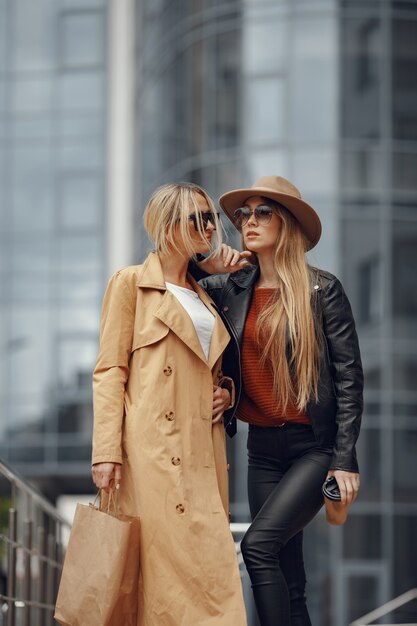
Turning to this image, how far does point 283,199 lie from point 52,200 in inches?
845

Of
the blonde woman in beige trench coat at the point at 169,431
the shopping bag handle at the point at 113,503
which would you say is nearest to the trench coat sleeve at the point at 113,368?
the blonde woman in beige trench coat at the point at 169,431

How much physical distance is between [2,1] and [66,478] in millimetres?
9945

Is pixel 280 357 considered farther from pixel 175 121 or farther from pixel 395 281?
pixel 175 121

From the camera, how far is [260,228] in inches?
229

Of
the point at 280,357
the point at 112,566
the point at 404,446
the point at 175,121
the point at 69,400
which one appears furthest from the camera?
the point at 69,400

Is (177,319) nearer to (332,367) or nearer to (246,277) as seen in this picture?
(246,277)

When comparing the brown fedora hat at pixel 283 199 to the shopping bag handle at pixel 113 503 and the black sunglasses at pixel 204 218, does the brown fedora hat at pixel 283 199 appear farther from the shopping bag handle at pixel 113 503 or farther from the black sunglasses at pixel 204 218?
the shopping bag handle at pixel 113 503

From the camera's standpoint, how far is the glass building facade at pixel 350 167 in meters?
17.6

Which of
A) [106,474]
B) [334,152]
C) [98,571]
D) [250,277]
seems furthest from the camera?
[334,152]

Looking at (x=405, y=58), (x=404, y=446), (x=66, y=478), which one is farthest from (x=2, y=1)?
(x=404, y=446)

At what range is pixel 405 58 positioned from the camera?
61.6ft

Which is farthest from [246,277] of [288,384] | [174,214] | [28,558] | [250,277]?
[28,558]

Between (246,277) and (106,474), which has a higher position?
(246,277)

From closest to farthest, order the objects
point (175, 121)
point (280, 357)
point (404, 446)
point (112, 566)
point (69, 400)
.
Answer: point (112, 566) < point (280, 357) < point (404, 446) < point (175, 121) < point (69, 400)
